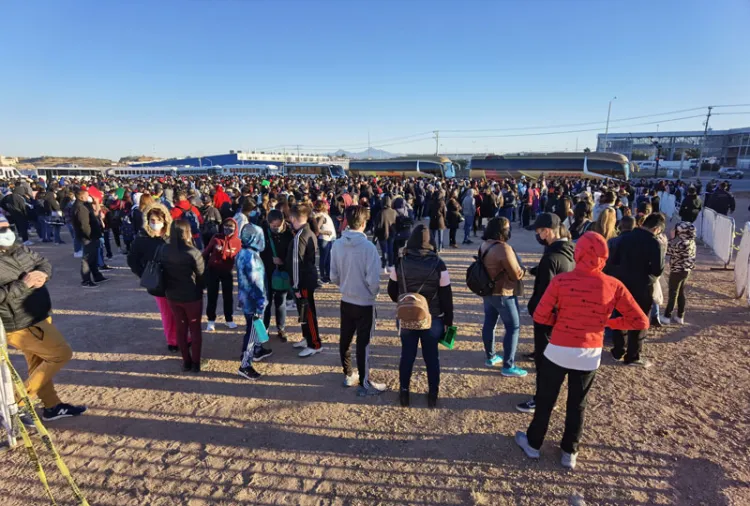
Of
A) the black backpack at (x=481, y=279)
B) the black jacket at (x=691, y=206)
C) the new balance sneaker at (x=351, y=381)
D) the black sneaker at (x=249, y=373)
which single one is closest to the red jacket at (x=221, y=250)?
the black sneaker at (x=249, y=373)

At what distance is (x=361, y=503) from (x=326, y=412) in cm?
113

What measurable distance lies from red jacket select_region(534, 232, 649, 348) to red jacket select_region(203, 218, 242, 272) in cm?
415

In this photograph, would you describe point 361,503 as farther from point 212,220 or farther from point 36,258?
point 212,220

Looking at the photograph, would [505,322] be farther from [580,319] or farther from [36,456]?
[36,456]

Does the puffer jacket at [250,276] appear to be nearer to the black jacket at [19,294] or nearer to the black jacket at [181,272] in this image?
the black jacket at [181,272]

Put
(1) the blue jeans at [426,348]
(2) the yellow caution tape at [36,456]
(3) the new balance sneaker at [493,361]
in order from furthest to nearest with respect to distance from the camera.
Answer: (3) the new balance sneaker at [493,361]
(1) the blue jeans at [426,348]
(2) the yellow caution tape at [36,456]

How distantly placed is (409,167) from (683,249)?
129 ft

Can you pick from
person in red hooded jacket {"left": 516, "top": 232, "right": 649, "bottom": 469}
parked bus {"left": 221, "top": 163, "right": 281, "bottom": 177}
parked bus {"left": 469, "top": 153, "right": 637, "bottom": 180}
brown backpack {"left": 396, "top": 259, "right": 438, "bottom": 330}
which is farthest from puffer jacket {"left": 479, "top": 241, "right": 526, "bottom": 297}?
parked bus {"left": 221, "top": 163, "right": 281, "bottom": 177}

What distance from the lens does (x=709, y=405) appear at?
12.3 ft

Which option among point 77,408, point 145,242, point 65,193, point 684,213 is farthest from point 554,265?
point 65,193

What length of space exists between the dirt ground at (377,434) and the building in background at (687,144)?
8690cm

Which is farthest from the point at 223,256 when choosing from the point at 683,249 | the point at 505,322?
the point at 683,249

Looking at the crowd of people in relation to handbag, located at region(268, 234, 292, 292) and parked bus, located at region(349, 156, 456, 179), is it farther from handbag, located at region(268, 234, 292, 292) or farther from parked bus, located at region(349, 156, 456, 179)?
parked bus, located at region(349, 156, 456, 179)

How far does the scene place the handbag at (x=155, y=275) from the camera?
4027 mm
